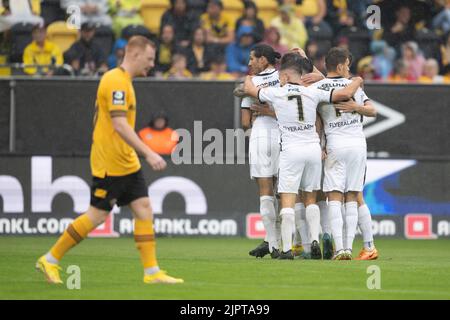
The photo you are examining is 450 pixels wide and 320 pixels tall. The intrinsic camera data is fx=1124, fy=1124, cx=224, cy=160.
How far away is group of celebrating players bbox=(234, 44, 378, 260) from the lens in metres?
12.8

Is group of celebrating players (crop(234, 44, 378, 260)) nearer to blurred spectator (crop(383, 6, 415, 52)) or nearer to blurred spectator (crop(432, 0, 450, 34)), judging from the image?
blurred spectator (crop(383, 6, 415, 52))

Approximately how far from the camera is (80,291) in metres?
9.73

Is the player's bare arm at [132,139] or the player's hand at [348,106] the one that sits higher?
the player's hand at [348,106]

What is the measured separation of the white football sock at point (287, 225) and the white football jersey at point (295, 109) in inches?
29.5

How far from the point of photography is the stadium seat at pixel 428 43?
22.4 meters

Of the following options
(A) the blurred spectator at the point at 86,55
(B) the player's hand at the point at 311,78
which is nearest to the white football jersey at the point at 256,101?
(B) the player's hand at the point at 311,78

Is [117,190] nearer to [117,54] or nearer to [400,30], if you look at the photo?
[117,54]

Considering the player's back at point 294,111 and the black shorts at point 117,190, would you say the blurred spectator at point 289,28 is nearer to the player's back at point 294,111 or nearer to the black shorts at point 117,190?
the player's back at point 294,111

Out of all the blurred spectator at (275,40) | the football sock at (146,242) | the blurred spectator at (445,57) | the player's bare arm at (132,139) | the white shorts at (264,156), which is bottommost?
the football sock at (146,242)

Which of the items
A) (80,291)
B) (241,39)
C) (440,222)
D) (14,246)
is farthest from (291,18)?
(80,291)

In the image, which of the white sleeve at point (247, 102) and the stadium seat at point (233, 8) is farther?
the stadium seat at point (233, 8)

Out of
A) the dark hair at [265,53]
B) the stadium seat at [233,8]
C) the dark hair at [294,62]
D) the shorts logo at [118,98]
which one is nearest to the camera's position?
the shorts logo at [118,98]

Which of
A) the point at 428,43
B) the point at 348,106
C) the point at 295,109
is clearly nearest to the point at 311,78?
the point at 348,106
